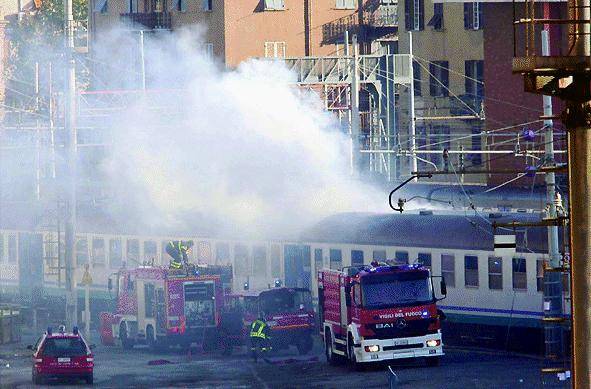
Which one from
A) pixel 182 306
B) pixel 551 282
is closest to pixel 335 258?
pixel 182 306

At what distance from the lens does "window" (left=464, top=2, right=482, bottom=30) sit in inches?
3029

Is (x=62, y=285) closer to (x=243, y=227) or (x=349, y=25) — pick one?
(x=243, y=227)

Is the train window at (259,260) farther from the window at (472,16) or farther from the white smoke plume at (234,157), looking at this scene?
the window at (472,16)

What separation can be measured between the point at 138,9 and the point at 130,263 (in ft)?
118

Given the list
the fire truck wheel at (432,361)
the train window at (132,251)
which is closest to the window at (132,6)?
the train window at (132,251)

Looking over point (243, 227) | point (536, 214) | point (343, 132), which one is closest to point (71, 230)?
point (243, 227)

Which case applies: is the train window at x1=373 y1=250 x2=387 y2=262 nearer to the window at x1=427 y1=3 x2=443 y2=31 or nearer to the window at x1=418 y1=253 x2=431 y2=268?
the window at x1=418 y1=253 x2=431 y2=268

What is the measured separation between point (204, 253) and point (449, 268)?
472 inches

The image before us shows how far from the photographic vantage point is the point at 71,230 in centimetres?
4678

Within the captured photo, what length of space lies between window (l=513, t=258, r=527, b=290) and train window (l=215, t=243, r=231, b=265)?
43.5 feet

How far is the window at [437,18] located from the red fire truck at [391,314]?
43.9 metres

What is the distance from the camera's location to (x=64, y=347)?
120ft

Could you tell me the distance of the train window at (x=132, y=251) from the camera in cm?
5275

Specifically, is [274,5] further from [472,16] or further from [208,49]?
[472,16]
